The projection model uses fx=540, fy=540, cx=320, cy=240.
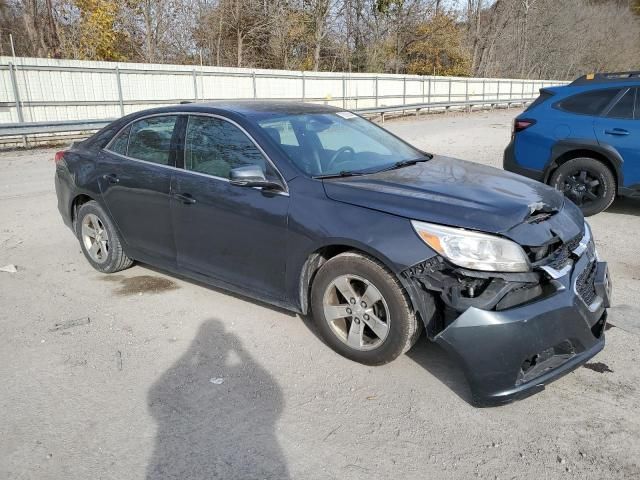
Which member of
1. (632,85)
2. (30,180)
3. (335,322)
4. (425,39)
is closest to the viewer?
(335,322)

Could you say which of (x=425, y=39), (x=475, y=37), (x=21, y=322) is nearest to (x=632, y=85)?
(x=21, y=322)

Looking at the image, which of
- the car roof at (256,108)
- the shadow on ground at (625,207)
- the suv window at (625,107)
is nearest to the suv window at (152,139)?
the car roof at (256,108)

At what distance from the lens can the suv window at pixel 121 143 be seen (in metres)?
4.85

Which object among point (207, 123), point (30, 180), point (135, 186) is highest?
point (207, 123)

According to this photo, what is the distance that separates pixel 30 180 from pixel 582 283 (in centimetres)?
1021

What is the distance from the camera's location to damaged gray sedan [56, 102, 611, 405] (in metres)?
2.90

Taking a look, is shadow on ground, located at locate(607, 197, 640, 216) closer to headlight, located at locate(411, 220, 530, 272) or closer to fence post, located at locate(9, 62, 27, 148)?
headlight, located at locate(411, 220, 530, 272)

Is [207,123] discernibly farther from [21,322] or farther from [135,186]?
[21,322]

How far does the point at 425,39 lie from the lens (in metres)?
41.3

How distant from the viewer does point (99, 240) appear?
5160 millimetres

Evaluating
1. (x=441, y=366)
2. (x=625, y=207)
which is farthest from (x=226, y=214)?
(x=625, y=207)

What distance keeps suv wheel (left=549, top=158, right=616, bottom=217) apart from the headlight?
14.9ft

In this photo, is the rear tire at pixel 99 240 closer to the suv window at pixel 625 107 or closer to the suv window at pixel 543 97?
the suv window at pixel 543 97

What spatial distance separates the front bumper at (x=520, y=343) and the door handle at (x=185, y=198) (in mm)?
2150
